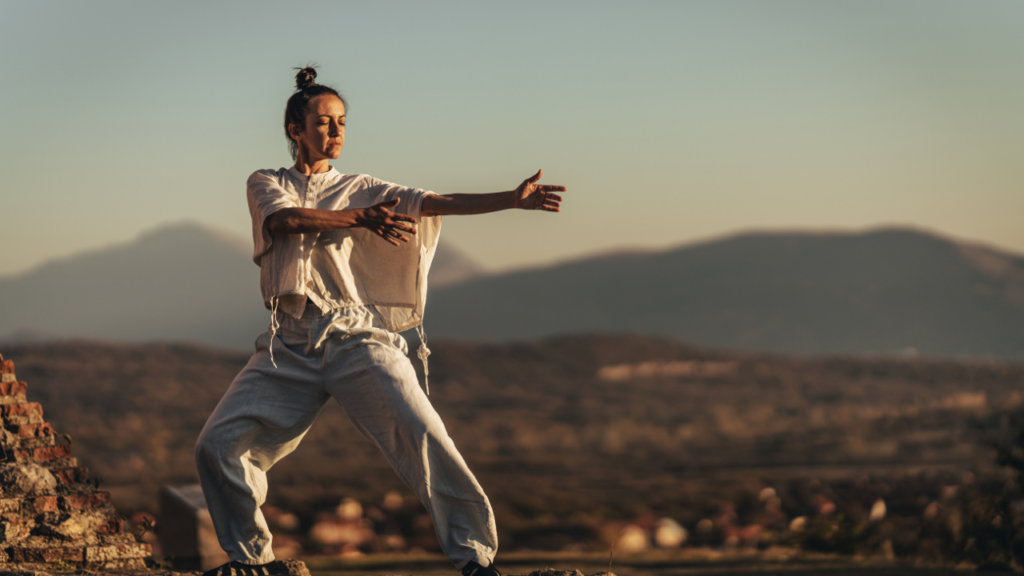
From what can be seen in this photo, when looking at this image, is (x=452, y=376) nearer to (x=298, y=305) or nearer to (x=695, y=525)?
(x=695, y=525)

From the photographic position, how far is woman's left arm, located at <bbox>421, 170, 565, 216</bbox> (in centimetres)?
419

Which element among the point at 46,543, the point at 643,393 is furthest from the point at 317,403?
the point at 643,393

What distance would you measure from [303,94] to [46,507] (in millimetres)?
2393

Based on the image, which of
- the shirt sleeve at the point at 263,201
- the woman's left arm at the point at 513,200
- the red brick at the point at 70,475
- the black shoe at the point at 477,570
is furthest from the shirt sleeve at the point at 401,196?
the red brick at the point at 70,475

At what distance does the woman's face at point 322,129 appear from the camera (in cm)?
442

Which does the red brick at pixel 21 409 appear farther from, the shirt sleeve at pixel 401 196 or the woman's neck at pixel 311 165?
the shirt sleeve at pixel 401 196

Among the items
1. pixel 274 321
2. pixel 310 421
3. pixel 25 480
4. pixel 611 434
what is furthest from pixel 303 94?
pixel 611 434

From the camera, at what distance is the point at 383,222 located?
414cm

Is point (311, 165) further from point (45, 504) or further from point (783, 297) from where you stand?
point (783, 297)

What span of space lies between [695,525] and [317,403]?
35.5 feet

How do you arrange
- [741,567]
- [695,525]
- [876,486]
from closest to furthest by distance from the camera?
[741,567], [695,525], [876,486]

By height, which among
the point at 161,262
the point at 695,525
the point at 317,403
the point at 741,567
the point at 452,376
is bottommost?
the point at 161,262

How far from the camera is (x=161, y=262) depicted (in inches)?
7052

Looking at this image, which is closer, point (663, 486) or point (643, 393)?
point (663, 486)
